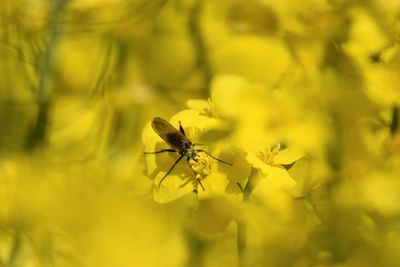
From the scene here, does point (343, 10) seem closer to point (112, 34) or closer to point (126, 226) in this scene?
point (126, 226)

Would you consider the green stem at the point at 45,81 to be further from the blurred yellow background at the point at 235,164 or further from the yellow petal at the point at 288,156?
the yellow petal at the point at 288,156

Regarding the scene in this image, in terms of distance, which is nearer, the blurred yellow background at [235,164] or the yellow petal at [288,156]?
the blurred yellow background at [235,164]

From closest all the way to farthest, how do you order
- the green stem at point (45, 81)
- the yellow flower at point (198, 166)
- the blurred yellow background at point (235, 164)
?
1. the blurred yellow background at point (235, 164)
2. the yellow flower at point (198, 166)
3. the green stem at point (45, 81)

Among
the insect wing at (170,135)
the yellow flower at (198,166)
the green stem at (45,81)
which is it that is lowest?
the green stem at (45,81)

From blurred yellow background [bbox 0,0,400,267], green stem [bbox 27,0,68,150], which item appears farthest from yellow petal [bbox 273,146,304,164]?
A: green stem [bbox 27,0,68,150]

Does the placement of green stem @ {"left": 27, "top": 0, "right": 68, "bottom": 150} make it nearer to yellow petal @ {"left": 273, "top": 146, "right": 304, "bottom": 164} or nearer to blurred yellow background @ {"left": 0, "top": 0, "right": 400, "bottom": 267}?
blurred yellow background @ {"left": 0, "top": 0, "right": 400, "bottom": 267}

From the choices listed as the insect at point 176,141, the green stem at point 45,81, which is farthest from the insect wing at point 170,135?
the green stem at point 45,81

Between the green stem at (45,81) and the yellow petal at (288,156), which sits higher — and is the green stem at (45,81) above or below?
below

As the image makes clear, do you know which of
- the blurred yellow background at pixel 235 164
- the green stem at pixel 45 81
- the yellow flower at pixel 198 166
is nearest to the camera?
the blurred yellow background at pixel 235 164
